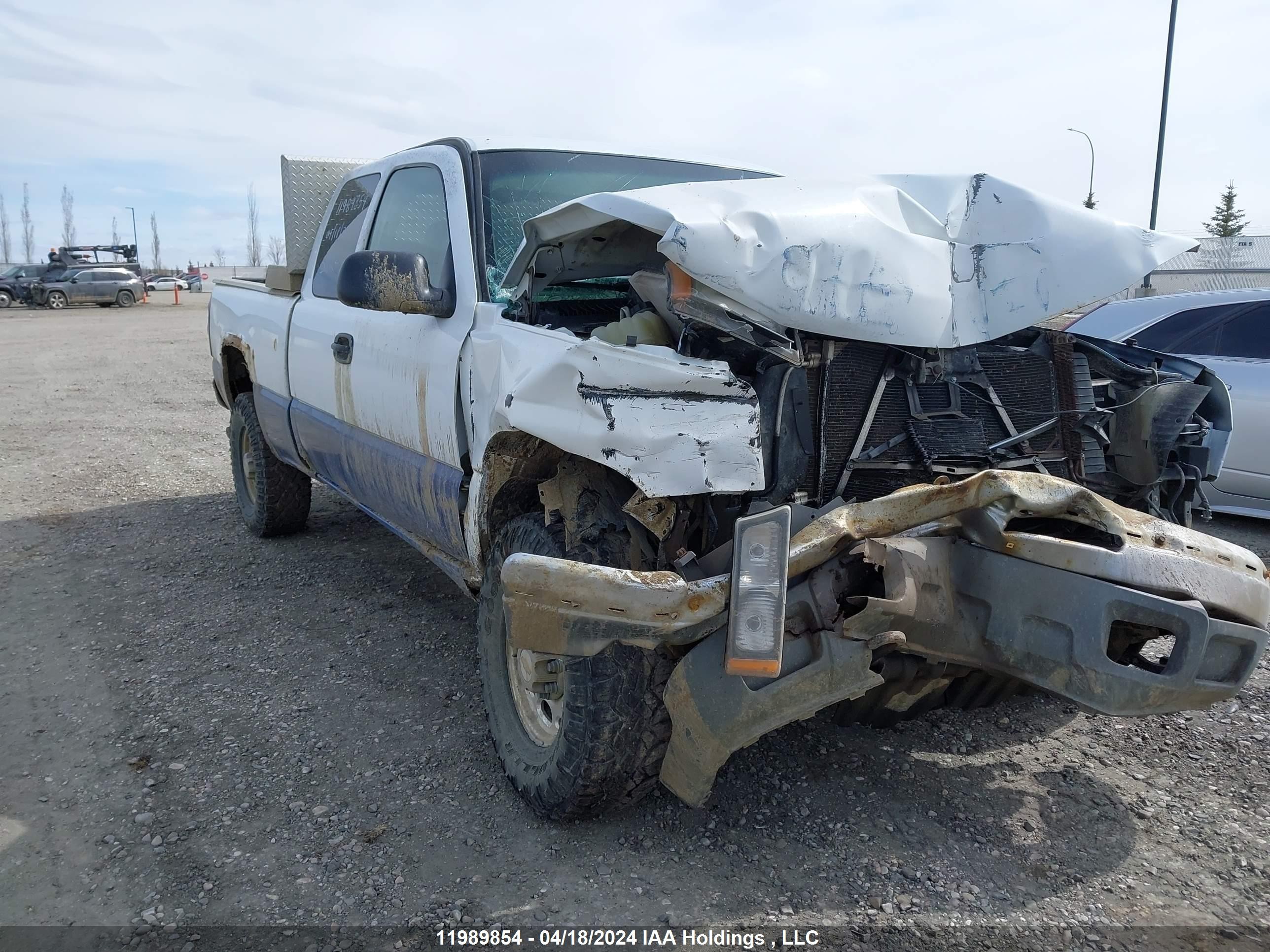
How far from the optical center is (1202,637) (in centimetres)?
212

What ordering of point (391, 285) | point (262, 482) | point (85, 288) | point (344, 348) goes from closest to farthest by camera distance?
1. point (391, 285)
2. point (344, 348)
3. point (262, 482)
4. point (85, 288)

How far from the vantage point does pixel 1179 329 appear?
6.27 m

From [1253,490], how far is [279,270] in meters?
5.75

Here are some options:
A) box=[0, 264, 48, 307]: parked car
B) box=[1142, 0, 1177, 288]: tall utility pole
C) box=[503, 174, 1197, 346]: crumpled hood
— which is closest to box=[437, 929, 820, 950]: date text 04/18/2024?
box=[503, 174, 1197, 346]: crumpled hood

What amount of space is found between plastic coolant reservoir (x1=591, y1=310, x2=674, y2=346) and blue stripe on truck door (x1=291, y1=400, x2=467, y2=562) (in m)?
0.86

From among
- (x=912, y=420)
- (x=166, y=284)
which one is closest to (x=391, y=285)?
(x=912, y=420)

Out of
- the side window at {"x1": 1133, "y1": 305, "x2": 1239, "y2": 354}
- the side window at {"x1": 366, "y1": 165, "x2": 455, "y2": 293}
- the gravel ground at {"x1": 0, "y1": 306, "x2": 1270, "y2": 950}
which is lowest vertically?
the gravel ground at {"x1": 0, "y1": 306, "x2": 1270, "y2": 950}

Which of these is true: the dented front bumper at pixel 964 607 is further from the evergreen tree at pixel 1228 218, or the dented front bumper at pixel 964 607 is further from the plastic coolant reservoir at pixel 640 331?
the evergreen tree at pixel 1228 218

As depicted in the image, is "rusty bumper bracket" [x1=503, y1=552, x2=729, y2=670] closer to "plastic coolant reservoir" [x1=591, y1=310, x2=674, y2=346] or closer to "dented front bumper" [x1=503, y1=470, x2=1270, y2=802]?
"dented front bumper" [x1=503, y1=470, x2=1270, y2=802]

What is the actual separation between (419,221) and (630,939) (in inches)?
111

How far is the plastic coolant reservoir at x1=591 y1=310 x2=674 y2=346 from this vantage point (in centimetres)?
280

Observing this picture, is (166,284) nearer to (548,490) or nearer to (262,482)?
(262,482)

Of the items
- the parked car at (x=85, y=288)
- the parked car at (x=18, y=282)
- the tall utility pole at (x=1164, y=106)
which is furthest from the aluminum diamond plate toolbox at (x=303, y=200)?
the parked car at (x=18, y=282)

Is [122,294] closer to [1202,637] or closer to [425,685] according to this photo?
[425,685]
